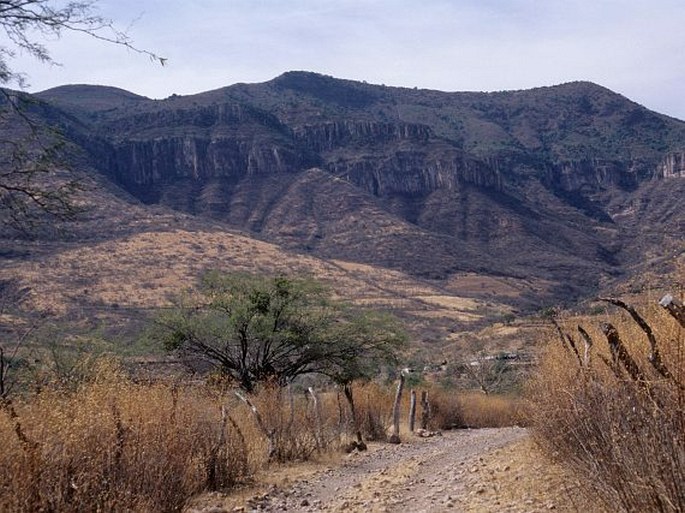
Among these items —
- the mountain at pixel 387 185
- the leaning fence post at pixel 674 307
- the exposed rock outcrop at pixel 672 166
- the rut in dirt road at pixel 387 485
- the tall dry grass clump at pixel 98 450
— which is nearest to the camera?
the leaning fence post at pixel 674 307

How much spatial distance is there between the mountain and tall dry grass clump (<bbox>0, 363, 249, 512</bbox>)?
87173 mm

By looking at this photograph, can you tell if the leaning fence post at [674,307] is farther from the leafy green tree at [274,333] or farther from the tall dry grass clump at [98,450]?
the leafy green tree at [274,333]

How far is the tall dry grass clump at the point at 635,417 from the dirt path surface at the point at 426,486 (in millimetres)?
865

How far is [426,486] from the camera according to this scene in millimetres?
13609

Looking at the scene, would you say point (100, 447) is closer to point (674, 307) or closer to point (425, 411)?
point (674, 307)

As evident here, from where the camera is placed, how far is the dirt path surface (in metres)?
10.3

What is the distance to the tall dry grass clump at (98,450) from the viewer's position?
7102 mm

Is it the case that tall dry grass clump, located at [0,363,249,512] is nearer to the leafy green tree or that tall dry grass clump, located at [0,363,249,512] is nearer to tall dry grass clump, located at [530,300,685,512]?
tall dry grass clump, located at [530,300,685,512]

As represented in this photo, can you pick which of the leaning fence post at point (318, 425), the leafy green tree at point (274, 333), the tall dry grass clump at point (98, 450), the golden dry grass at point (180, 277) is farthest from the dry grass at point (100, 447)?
the golden dry grass at point (180, 277)

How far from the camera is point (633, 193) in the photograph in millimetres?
160625

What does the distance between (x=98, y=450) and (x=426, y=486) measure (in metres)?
7.17

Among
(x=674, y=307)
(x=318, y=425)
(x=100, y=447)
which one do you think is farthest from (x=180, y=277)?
Result: (x=674, y=307)

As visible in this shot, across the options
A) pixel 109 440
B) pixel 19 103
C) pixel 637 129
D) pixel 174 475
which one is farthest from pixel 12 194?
A: pixel 637 129

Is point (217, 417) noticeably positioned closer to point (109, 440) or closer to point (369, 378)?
point (109, 440)
